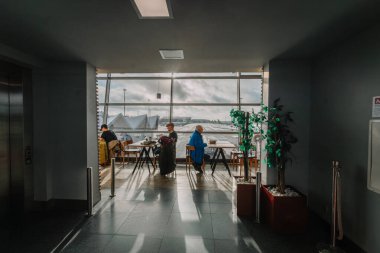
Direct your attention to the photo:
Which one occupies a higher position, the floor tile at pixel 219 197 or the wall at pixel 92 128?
the wall at pixel 92 128

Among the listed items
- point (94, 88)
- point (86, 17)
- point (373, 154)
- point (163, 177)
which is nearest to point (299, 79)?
point (373, 154)

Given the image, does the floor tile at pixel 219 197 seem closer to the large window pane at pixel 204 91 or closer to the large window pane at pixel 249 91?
the large window pane at pixel 204 91

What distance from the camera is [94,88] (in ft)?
12.2

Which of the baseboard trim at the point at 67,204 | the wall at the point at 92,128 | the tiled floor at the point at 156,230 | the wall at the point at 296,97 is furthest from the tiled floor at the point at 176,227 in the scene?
the wall at the point at 296,97

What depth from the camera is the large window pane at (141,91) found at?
7180mm

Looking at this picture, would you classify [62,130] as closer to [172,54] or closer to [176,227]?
[172,54]

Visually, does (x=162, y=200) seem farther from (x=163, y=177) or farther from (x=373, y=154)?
(x=373, y=154)

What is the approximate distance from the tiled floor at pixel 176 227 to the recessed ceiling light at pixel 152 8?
2.36 metres

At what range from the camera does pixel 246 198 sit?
3201 millimetres

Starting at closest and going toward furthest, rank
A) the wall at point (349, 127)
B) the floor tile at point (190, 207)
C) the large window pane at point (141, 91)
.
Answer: the wall at point (349, 127)
the floor tile at point (190, 207)
the large window pane at point (141, 91)

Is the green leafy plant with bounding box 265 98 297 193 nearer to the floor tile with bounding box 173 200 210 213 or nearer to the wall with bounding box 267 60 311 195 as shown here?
the wall with bounding box 267 60 311 195

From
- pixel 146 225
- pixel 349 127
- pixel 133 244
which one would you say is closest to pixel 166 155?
pixel 146 225

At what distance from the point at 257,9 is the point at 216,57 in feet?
4.20

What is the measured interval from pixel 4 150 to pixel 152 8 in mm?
2932
